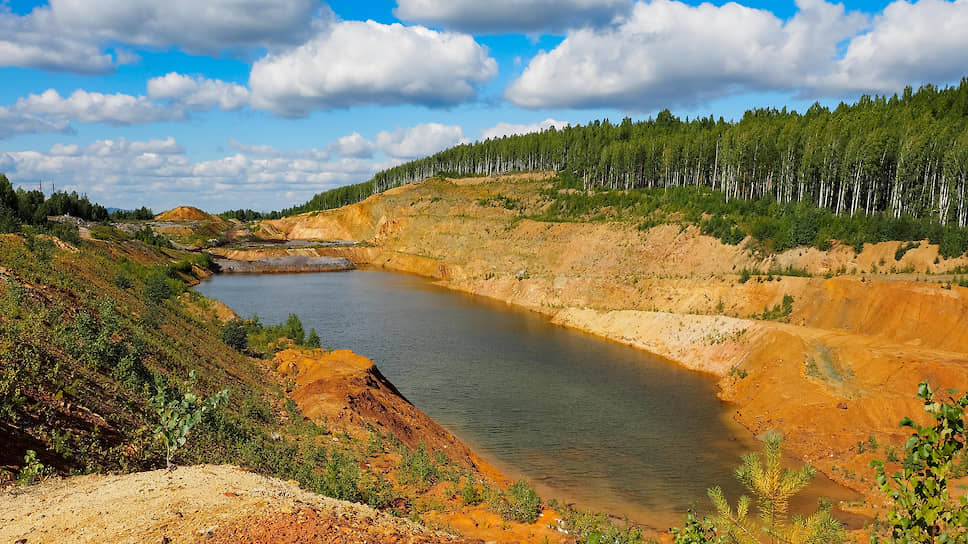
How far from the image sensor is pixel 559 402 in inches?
1352

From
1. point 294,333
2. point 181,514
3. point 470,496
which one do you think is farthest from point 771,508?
point 294,333

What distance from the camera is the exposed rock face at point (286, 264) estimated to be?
104500 mm

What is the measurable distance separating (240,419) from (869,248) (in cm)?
6058

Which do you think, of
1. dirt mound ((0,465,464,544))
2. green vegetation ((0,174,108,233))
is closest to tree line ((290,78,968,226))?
dirt mound ((0,465,464,544))

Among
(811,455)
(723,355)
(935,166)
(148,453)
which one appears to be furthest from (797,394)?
(935,166)

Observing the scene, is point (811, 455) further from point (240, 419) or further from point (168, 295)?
point (168, 295)

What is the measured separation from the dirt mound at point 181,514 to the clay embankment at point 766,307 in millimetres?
24250

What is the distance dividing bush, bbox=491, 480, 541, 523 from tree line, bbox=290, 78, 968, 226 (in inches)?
2590

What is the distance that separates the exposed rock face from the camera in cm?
10450

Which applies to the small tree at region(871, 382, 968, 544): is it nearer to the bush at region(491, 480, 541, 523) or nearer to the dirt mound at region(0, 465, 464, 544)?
the dirt mound at region(0, 465, 464, 544)

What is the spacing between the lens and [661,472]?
82.6 feet

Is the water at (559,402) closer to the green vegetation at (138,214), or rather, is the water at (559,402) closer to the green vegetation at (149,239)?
the green vegetation at (149,239)

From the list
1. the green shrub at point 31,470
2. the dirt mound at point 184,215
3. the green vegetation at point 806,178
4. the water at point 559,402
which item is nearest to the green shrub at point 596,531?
the water at point 559,402

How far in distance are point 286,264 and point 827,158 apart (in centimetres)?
9305
